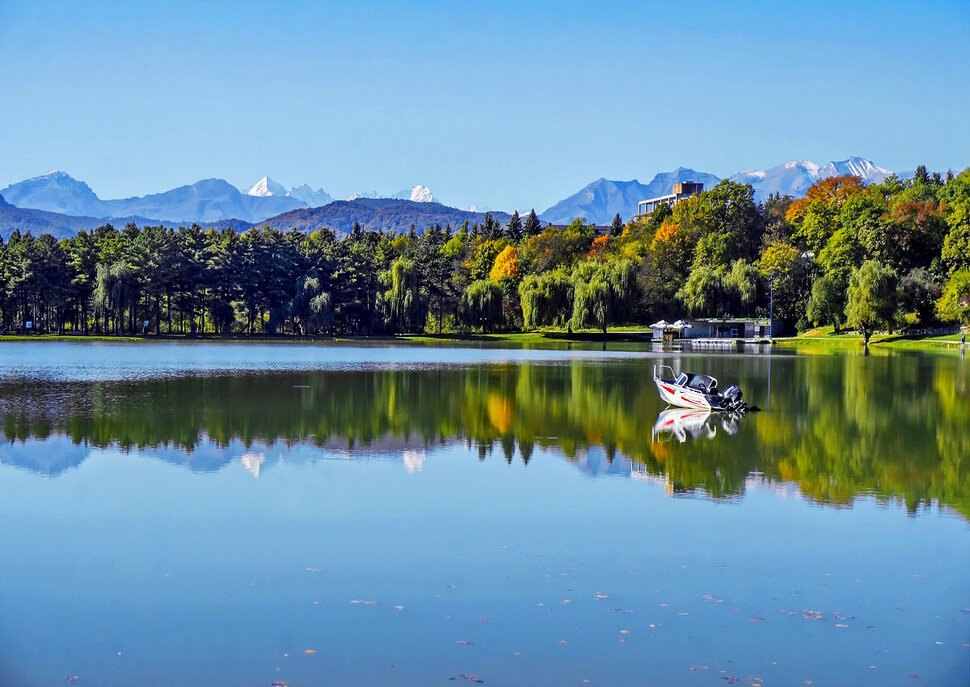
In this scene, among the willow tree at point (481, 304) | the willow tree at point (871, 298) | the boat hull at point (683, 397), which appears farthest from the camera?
the willow tree at point (481, 304)

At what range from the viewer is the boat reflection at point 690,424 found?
73.7 ft

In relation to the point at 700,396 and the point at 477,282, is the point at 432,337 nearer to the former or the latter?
the point at 477,282

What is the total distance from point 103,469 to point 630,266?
251 feet

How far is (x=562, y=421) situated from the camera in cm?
2461

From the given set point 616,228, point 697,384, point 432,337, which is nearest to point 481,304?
point 432,337

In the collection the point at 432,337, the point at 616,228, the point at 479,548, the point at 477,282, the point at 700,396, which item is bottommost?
the point at 479,548

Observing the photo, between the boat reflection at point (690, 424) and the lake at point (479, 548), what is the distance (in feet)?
0.59

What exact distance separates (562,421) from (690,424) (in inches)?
124

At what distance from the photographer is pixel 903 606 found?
9.87 metres

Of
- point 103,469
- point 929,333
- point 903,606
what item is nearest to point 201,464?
point 103,469

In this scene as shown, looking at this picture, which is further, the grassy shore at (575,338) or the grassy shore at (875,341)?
the grassy shore at (575,338)

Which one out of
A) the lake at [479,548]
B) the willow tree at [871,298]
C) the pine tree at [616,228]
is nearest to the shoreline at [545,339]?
the willow tree at [871,298]

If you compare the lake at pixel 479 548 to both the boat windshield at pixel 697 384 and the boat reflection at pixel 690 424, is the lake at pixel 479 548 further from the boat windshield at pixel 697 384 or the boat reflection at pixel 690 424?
→ the boat windshield at pixel 697 384

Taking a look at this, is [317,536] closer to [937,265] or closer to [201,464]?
[201,464]
